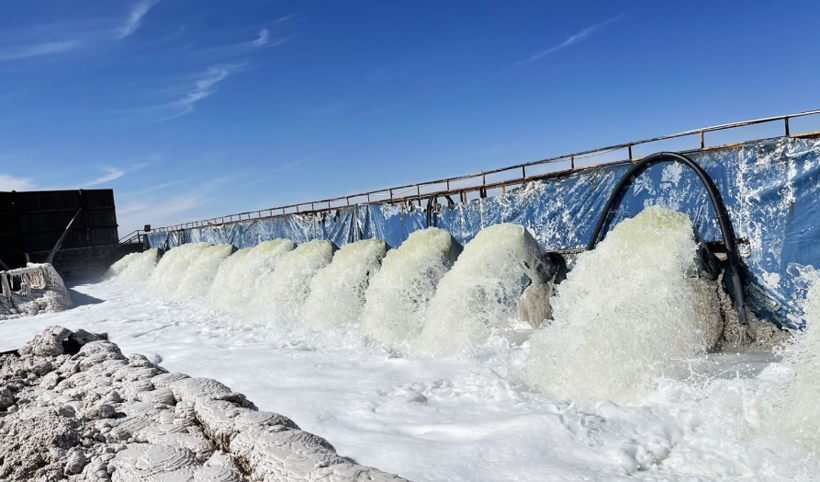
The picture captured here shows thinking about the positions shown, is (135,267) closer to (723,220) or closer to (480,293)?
(480,293)

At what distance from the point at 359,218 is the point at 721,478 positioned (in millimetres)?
10171

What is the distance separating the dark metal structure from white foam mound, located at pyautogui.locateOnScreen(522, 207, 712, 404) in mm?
24833

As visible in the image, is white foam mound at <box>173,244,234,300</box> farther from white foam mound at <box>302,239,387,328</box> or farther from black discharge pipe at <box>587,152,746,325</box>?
black discharge pipe at <box>587,152,746,325</box>

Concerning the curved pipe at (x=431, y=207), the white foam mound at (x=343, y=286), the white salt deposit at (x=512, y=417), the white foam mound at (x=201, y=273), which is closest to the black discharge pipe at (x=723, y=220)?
the white salt deposit at (x=512, y=417)

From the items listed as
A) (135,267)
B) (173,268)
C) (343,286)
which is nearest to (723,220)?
(343,286)

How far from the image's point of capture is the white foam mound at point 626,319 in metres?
4.71

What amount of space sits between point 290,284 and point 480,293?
15.8 feet

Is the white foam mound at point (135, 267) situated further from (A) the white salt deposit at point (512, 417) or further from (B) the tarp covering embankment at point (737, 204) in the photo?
(B) the tarp covering embankment at point (737, 204)

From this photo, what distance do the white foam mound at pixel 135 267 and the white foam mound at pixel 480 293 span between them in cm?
1688

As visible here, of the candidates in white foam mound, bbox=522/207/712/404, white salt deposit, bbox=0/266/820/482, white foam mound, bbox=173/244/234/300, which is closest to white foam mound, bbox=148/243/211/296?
white foam mound, bbox=173/244/234/300

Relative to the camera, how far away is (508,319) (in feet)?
23.7

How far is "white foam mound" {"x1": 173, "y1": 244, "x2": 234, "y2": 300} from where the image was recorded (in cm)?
1445

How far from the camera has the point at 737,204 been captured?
235 inches

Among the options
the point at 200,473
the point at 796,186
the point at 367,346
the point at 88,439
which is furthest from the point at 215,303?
the point at 796,186
